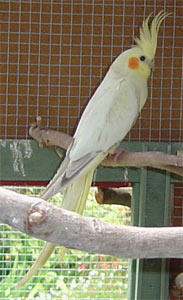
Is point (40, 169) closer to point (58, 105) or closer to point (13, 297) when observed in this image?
point (58, 105)

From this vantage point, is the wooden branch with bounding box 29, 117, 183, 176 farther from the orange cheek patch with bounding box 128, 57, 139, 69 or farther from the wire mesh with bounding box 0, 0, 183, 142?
the orange cheek patch with bounding box 128, 57, 139, 69

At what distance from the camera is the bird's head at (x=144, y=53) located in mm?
1647

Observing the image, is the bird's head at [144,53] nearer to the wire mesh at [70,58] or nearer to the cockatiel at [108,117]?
the cockatiel at [108,117]

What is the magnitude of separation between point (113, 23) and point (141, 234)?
3.49 feet

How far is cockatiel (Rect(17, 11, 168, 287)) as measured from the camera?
150 cm

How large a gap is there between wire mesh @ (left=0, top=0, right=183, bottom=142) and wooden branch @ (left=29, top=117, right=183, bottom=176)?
0.07 metres

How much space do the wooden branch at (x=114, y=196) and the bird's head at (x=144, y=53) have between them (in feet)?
1.16

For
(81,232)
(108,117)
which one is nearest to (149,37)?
(108,117)

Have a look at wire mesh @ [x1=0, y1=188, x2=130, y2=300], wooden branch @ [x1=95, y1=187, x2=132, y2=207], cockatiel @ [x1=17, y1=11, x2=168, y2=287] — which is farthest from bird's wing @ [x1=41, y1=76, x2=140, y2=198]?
wire mesh @ [x1=0, y1=188, x2=130, y2=300]

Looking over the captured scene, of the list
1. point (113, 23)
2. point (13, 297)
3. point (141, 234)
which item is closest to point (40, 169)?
point (113, 23)

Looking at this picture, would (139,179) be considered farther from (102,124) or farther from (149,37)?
(149,37)

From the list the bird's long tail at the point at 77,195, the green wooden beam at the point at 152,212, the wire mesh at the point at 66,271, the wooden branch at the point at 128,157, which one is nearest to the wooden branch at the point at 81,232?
the wooden branch at the point at 128,157

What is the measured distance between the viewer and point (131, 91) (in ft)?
5.35

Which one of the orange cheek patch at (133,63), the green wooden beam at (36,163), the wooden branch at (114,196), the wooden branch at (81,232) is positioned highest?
the orange cheek patch at (133,63)
